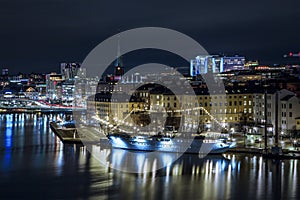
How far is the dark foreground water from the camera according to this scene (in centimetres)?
496

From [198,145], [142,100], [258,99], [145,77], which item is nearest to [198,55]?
[145,77]

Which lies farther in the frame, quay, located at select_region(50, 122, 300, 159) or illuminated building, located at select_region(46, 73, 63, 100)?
illuminated building, located at select_region(46, 73, 63, 100)

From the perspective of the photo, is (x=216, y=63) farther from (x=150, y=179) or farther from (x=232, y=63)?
(x=150, y=179)

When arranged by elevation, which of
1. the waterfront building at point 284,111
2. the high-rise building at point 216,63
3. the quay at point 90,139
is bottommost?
the quay at point 90,139

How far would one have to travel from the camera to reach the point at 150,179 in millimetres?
5645

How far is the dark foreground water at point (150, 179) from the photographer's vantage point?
4961 mm

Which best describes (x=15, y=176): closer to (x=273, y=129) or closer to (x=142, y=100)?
(x=273, y=129)

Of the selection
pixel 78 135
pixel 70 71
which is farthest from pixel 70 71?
pixel 78 135

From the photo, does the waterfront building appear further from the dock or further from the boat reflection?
the dock

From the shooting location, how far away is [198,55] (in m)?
24.2

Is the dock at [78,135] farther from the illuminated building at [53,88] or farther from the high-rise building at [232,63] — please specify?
the illuminated building at [53,88]

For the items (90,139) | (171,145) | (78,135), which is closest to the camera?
(171,145)

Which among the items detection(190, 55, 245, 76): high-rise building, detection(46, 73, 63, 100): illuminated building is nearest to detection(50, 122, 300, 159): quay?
detection(190, 55, 245, 76): high-rise building

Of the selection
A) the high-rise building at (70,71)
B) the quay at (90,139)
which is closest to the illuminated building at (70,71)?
the high-rise building at (70,71)
